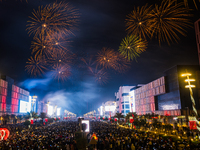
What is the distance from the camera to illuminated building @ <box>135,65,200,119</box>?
62969 millimetres

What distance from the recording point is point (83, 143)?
1848 cm

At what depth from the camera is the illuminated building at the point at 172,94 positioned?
207ft

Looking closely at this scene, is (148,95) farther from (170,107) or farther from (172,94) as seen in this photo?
(172,94)

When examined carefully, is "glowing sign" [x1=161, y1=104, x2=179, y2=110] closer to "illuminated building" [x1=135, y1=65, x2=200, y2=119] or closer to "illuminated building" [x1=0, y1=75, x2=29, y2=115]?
"illuminated building" [x1=135, y1=65, x2=200, y2=119]

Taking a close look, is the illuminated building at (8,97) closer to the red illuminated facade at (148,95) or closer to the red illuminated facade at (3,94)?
the red illuminated facade at (3,94)

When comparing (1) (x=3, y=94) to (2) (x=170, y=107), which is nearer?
(2) (x=170, y=107)

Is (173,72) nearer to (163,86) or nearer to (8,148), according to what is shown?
(163,86)

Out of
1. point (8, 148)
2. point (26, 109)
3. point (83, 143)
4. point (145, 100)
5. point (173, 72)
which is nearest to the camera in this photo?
point (83, 143)

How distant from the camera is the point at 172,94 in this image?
226 ft

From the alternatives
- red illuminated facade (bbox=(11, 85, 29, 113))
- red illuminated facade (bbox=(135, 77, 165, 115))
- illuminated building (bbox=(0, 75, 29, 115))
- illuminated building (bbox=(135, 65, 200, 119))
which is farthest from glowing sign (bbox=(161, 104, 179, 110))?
red illuminated facade (bbox=(11, 85, 29, 113))

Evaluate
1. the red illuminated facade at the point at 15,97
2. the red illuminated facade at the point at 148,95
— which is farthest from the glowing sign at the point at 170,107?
the red illuminated facade at the point at 15,97

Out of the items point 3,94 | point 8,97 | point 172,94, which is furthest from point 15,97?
point 172,94

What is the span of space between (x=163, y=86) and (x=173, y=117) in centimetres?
1479

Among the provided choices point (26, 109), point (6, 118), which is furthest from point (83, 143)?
point (26, 109)
